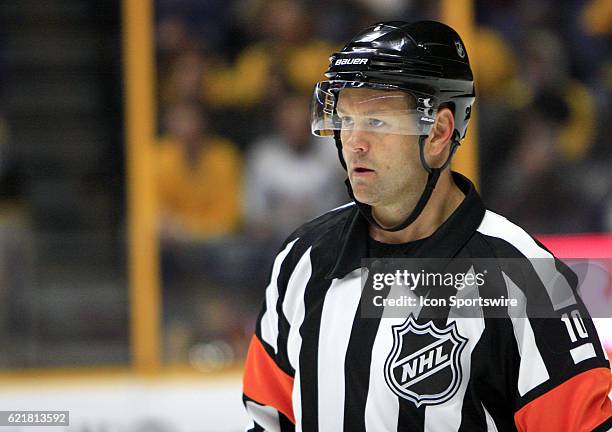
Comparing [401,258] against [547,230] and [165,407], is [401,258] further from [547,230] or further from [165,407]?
[547,230]

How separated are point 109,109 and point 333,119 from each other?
9.36 ft

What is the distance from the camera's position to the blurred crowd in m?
4.32

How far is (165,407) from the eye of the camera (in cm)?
328

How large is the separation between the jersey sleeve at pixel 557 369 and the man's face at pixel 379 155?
0.86ft

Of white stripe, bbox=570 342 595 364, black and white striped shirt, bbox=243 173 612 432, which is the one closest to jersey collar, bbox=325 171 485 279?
black and white striped shirt, bbox=243 173 612 432

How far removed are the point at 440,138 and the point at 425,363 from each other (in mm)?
380

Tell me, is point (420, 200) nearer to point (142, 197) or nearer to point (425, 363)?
point (425, 363)

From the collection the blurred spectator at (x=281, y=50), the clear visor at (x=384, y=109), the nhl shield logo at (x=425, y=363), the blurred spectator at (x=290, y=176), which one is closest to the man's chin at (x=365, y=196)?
the clear visor at (x=384, y=109)

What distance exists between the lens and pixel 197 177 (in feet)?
14.4

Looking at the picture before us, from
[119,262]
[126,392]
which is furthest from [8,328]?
[126,392]

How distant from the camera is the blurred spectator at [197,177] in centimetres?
438

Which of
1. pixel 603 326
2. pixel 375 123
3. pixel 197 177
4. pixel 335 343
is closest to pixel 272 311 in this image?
pixel 335 343

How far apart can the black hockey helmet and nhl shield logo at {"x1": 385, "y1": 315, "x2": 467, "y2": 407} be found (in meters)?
0.18

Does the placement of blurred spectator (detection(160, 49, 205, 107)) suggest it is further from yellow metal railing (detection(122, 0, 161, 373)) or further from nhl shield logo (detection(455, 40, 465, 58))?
nhl shield logo (detection(455, 40, 465, 58))
